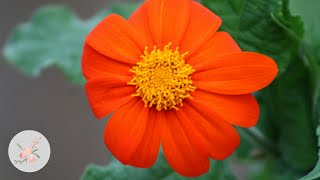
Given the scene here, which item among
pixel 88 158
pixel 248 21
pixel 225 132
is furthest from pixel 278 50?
pixel 88 158

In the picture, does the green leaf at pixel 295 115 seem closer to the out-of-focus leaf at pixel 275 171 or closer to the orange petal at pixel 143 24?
the out-of-focus leaf at pixel 275 171

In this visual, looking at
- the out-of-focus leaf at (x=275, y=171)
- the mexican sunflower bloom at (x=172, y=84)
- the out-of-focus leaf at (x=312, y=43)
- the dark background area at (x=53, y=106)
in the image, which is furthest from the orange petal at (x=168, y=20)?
the dark background area at (x=53, y=106)

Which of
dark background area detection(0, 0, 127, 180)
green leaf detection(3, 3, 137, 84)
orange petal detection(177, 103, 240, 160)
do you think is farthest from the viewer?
dark background area detection(0, 0, 127, 180)

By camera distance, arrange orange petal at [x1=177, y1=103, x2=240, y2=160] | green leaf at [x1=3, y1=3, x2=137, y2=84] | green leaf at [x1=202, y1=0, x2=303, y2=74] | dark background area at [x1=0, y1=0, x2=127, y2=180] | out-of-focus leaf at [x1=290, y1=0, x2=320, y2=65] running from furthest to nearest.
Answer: dark background area at [x1=0, y1=0, x2=127, y2=180] < green leaf at [x1=3, y1=3, x2=137, y2=84] < out-of-focus leaf at [x1=290, y1=0, x2=320, y2=65] < green leaf at [x1=202, y1=0, x2=303, y2=74] < orange petal at [x1=177, y1=103, x2=240, y2=160]

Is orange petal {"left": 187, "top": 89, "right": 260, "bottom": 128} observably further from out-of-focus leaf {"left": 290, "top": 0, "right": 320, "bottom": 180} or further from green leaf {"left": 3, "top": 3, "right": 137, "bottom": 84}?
green leaf {"left": 3, "top": 3, "right": 137, "bottom": 84}

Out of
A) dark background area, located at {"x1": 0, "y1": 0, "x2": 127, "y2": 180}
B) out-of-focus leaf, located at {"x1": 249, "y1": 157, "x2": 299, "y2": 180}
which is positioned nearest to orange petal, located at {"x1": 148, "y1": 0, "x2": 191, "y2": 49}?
out-of-focus leaf, located at {"x1": 249, "y1": 157, "x2": 299, "y2": 180}

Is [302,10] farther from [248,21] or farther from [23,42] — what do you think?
[23,42]
